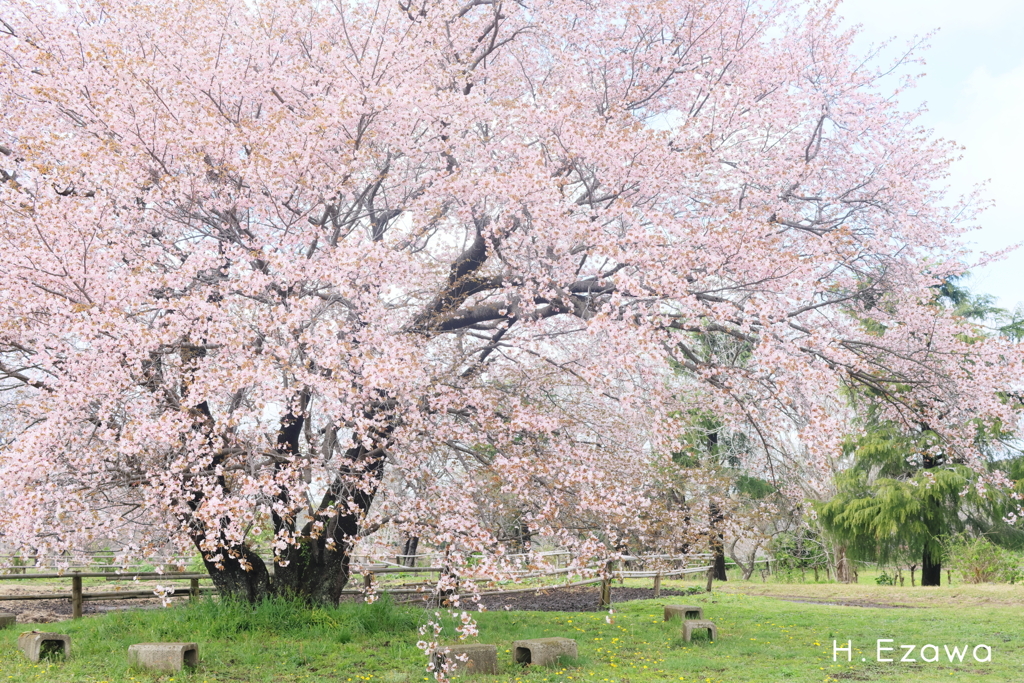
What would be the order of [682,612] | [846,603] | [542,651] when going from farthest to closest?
[846,603], [682,612], [542,651]

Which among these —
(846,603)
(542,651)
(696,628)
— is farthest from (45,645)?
(846,603)

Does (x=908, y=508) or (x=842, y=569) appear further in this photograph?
(x=842, y=569)

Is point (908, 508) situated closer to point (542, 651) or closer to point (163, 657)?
point (542, 651)

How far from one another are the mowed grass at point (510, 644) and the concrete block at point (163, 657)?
99 mm

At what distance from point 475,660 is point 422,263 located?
4980mm

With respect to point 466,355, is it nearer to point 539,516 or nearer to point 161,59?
point 539,516

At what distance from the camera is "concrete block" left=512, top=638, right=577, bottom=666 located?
8555mm

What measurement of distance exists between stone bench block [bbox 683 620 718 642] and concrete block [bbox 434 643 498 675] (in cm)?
351

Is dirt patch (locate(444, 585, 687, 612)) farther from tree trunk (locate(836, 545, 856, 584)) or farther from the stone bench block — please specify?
tree trunk (locate(836, 545, 856, 584))

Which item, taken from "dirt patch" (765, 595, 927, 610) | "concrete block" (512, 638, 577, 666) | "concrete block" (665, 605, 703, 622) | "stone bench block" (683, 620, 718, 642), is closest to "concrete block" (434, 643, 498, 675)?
"concrete block" (512, 638, 577, 666)

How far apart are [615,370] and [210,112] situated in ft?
18.6

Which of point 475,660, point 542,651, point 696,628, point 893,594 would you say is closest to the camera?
point 475,660

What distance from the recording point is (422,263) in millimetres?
10164

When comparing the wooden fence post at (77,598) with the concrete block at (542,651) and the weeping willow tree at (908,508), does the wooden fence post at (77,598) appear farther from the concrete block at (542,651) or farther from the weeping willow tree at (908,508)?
the weeping willow tree at (908,508)
